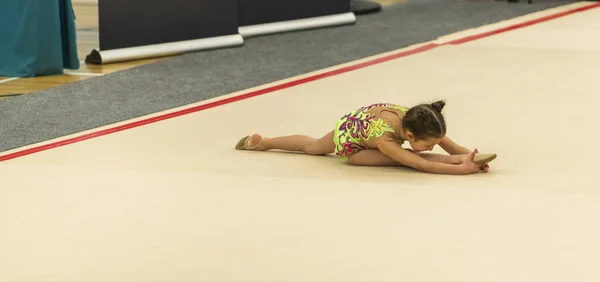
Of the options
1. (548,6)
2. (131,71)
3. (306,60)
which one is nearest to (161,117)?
(131,71)

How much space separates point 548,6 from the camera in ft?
36.8

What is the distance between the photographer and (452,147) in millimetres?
4922

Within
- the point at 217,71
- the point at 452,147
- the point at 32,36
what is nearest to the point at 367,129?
the point at 452,147

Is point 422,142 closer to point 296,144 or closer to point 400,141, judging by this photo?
point 400,141

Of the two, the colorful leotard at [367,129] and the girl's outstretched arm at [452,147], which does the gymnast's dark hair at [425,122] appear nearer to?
the colorful leotard at [367,129]

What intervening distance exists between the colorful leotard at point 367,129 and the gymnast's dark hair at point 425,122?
0.14 meters

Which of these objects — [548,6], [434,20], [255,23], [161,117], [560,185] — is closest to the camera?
[560,185]

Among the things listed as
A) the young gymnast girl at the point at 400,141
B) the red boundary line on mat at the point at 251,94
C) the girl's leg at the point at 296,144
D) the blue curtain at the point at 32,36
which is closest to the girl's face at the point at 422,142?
the young gymnast girl at the point at 400,141

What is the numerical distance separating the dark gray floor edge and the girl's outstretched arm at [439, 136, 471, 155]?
2.06m

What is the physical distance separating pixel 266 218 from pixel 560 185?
1.35 meters

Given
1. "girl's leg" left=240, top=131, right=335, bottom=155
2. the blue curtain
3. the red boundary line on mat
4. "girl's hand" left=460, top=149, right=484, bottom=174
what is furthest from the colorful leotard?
the blue curtain

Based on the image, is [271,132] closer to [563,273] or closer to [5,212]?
[5,212]

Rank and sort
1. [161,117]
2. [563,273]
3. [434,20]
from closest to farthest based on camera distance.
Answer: [563,273] → [161,117] → [434,20]

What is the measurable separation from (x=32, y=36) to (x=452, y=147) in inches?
151
